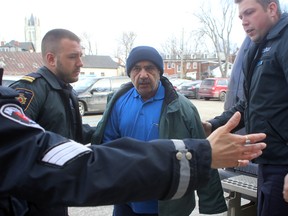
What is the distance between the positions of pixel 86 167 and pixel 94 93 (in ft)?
43.8

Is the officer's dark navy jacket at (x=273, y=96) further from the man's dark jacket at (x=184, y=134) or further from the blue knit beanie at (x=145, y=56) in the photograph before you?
the blue knit beanie at (x=145, y=56)

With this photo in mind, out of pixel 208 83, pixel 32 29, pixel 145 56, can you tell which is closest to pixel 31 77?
pixel 145 56

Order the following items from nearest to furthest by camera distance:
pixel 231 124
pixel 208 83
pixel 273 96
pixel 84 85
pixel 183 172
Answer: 1. pixel 183 172
2. pixel 231 124
3. pixel 273 96
4. pixel 84 85
5. pixel 208 83

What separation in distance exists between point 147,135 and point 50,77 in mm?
935

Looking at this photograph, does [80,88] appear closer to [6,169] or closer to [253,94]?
[253,94]

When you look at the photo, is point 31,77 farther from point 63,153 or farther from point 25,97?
point 63,153

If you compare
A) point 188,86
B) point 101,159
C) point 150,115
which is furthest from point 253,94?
point 188,86

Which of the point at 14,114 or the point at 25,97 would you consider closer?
the point at 14,114

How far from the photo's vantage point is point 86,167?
111 cm

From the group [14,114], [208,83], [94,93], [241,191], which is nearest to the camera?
[14,114]

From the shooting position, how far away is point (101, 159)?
1.14m

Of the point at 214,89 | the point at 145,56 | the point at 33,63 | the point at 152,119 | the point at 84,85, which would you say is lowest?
the point at 214,89

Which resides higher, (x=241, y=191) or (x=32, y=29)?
(x=32, y=29)

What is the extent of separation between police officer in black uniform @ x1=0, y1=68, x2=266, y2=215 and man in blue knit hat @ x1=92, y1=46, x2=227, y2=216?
1394mm
